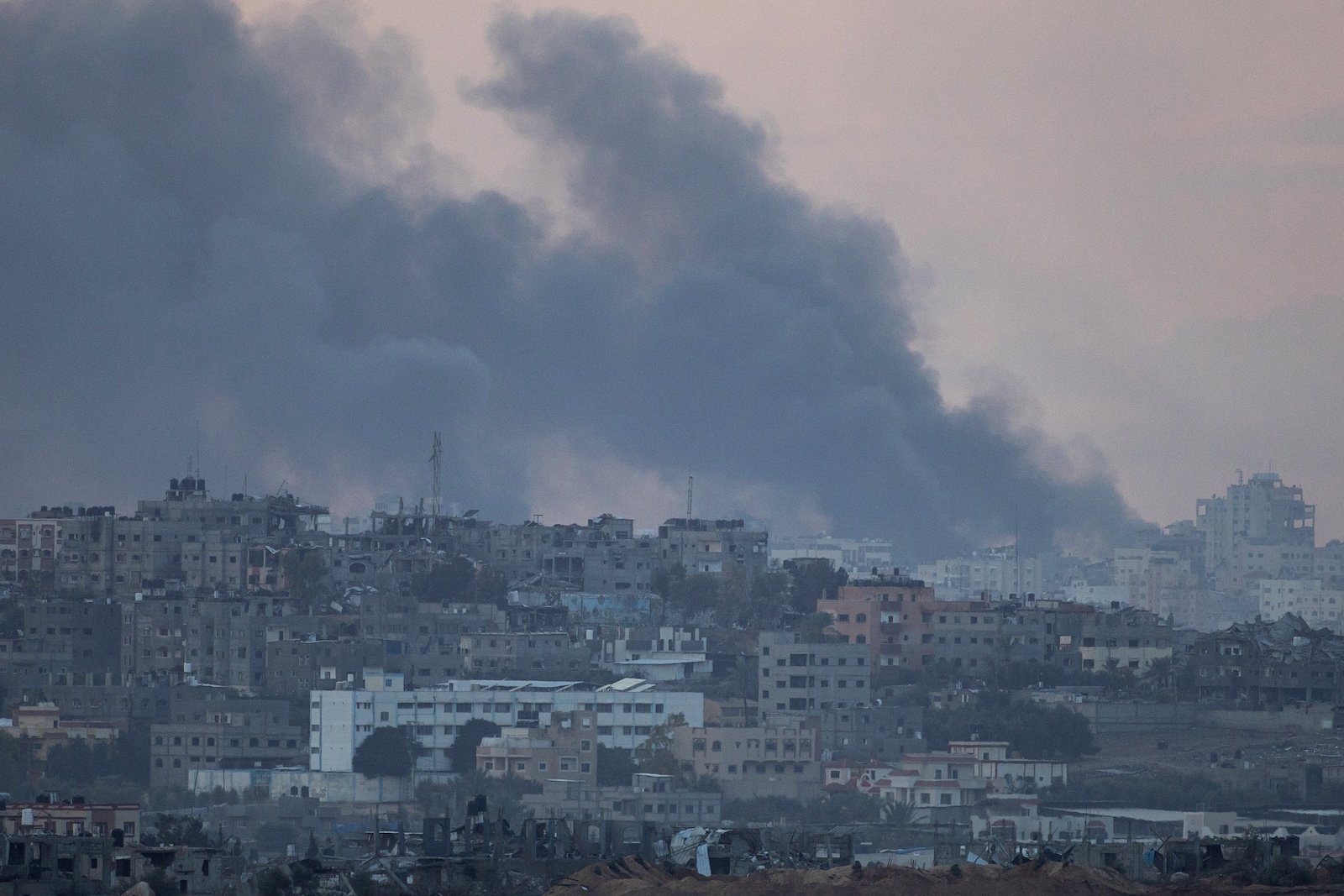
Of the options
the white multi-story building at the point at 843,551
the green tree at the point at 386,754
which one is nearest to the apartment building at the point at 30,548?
the green tree at the point at 386,754

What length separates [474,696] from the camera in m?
50.9

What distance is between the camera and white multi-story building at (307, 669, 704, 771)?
1940 inches

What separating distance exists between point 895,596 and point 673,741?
1022cm

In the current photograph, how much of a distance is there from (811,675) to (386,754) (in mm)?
7108

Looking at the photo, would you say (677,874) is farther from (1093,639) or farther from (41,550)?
(41,550)

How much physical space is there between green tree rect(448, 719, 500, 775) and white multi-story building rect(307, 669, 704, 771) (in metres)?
0.13

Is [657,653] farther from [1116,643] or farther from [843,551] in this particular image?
[843,551]

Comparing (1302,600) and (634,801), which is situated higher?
(1302,600)

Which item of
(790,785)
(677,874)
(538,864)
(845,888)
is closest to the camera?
(845,888)

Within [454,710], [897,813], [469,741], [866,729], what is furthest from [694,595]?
[897,813]

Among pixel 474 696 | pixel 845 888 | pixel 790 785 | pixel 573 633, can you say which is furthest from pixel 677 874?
pixel 573 633

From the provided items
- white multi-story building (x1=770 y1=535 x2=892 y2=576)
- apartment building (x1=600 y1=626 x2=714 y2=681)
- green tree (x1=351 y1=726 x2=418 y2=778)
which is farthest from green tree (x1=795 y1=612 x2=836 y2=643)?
white multi-story building (x1=770 y1=535 x2=892 y2=576)

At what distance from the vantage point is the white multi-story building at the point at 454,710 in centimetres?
4928

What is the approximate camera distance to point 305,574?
6056 centimetres
